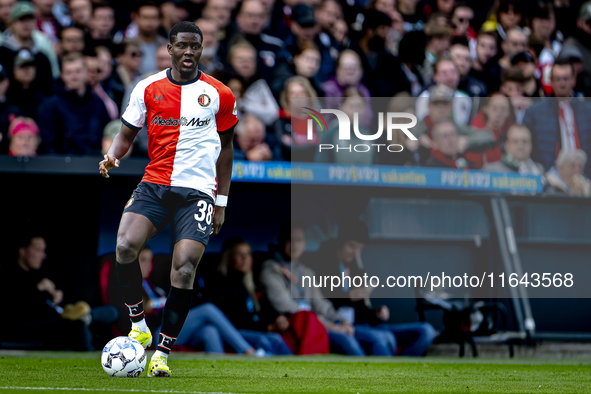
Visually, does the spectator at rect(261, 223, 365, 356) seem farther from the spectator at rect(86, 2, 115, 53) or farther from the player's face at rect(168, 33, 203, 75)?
the player's face at rect(168, 33, 203, 75)

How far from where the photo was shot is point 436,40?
11367 millimetres

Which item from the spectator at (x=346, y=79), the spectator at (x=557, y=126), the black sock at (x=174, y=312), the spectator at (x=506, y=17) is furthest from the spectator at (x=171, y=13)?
the black sock at (x=174, y=312)

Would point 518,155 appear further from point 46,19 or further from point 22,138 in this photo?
point 46,19

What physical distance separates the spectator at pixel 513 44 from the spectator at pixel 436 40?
1076 millimetres

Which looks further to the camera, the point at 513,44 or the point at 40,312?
the point at 513,44

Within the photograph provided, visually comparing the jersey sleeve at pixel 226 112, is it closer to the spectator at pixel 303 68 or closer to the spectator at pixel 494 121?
the spectator at pixel 303 68

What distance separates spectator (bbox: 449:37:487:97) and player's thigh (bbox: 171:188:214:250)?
625 centimetres

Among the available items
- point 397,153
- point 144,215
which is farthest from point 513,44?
point 144,215

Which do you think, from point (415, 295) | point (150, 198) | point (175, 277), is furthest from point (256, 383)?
point (415, 295)

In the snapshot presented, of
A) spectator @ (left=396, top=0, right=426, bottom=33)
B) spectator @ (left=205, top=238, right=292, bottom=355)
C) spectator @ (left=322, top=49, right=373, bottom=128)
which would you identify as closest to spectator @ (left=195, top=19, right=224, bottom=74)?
spectator @ (left=322, top=49, right=373, bottom=128)

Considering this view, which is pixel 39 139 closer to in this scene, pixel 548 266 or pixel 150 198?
pixel 150 198

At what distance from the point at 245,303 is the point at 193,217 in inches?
137

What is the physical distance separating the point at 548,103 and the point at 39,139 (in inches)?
245

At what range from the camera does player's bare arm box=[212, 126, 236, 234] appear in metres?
5.61
